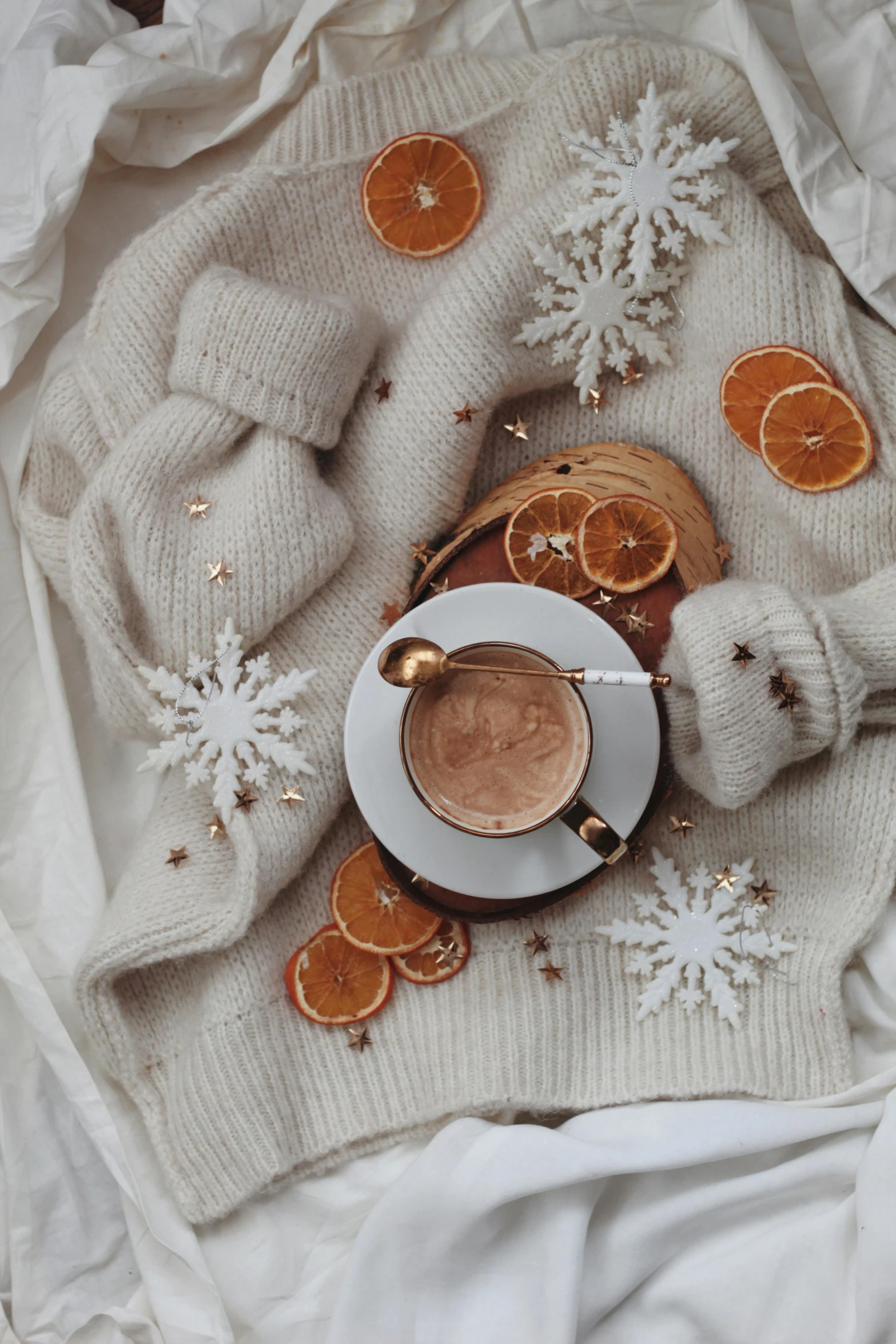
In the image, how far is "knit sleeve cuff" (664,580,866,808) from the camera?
3.38ft

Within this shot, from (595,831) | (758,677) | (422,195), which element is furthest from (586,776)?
(422,195)

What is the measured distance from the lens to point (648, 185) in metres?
1.16

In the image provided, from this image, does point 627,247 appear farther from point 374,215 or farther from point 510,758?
point 510,758

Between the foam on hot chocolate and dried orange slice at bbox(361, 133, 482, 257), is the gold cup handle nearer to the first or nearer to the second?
the foam on hot chocolate

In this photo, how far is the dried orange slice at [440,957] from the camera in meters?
1.23

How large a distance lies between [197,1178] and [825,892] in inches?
30.7

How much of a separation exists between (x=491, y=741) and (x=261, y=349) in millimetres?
481

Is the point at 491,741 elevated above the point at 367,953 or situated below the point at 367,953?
above

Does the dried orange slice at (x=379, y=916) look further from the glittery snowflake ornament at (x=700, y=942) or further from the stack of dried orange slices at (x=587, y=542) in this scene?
the stack of dried orange slices at (x=587, y=542)

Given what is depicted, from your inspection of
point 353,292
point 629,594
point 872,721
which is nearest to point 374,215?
point 353,292

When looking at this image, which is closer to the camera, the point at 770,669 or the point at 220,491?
the point at 770,669

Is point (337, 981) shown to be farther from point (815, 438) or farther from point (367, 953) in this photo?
point (815, 438)

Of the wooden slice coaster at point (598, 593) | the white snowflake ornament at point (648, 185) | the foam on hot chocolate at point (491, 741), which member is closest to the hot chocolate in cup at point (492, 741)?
the foam on hot chocolate at point (491, 741)

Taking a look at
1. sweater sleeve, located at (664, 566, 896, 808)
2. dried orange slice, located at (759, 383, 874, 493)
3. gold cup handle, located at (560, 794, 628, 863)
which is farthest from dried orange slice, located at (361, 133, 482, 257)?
gold cup handle, located at (560, 794, 628, 863)
